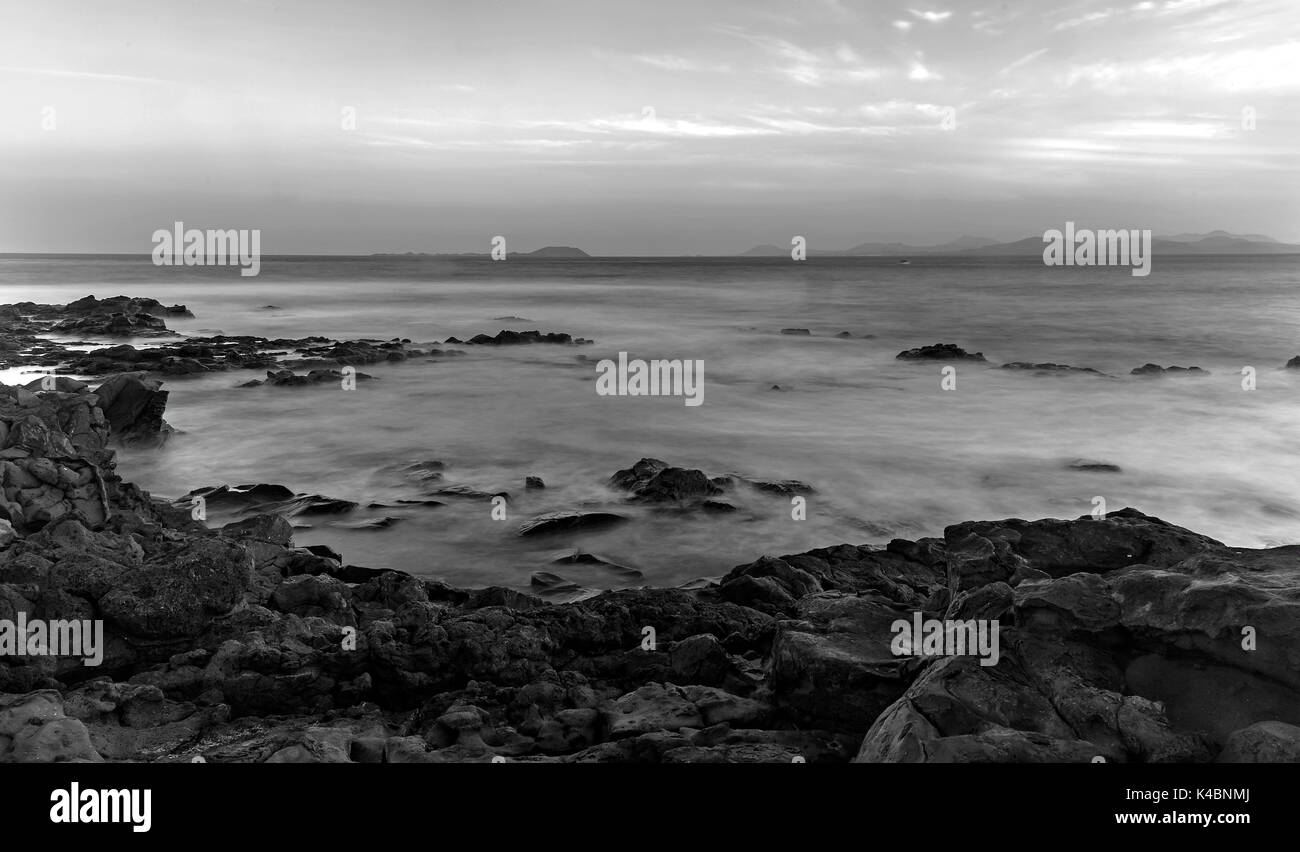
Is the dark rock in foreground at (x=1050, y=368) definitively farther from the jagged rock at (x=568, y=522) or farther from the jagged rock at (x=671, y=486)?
the jagged rock at (x=568, y=522)

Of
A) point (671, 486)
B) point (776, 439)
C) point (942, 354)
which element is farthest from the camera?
point (942, 354)

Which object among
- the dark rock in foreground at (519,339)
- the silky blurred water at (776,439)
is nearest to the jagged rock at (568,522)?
the silky blurred water at (776,439)

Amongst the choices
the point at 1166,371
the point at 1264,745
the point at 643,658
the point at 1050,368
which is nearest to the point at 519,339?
the point at 1050,368

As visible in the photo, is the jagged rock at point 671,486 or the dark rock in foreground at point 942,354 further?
the dark rock in foreground at point 942,354

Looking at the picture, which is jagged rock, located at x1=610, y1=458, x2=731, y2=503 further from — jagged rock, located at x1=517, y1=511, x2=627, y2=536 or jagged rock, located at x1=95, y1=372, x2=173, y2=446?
jagged rock, located at x1=95, y1=372, x2=173, y2=446

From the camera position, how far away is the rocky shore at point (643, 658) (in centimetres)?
431

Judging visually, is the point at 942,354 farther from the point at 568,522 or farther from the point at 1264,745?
the point at 1264,745

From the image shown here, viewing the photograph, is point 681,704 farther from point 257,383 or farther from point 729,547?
point 257,383

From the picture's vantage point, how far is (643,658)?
6285 millimetres

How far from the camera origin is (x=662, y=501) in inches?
463

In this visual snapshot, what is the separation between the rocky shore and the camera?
14.1 feet

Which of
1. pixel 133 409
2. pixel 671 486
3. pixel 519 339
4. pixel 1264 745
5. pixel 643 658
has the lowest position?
pixel 643 658

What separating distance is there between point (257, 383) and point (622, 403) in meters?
9.52
